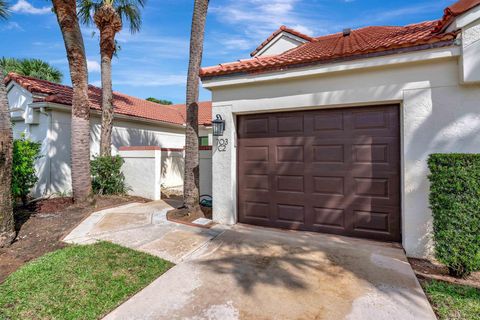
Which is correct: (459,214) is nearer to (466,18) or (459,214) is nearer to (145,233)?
(466,18)

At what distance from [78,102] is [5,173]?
3445mm

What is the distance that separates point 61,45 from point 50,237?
6.11 meters

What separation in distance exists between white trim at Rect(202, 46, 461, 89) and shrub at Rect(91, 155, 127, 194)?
211 inches

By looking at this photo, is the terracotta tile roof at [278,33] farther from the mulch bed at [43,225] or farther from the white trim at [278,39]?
the mulch bed at [43,225]

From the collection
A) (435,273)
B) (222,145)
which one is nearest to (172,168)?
(222,145)

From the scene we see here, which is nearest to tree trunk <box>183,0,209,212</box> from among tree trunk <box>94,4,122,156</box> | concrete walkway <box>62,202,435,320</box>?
concrete walkway <box>62,202,435,320</box>

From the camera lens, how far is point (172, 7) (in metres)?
9.16

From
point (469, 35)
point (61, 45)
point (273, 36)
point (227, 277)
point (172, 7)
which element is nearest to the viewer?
point (227, 277)

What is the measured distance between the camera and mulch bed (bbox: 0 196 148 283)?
14.4 feet

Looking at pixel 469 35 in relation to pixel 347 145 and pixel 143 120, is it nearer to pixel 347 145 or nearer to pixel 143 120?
pixel 347 145

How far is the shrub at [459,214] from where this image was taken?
347 centimetres

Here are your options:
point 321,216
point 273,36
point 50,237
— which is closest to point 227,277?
point 321,216

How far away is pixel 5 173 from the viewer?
15.5 ft

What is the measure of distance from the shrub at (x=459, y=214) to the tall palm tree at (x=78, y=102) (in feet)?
29.5
